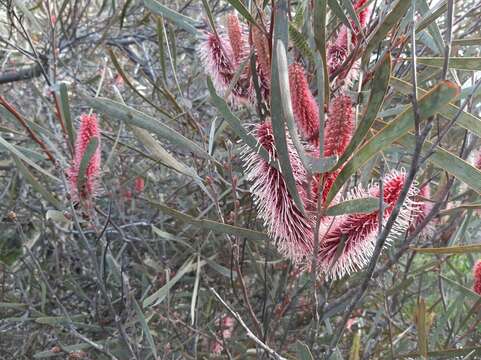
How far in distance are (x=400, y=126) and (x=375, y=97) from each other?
0.05 meters

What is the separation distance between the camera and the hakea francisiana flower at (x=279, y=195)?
2.71 ft

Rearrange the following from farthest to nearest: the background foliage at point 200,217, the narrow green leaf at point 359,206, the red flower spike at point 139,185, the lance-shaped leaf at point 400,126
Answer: the red flower spike at point 139,185
the background foliage at point 200,217
the narrow green leaf at point 359,206
the lance-shaped leaf at point 400,126

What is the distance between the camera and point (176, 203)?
2004 millimetres

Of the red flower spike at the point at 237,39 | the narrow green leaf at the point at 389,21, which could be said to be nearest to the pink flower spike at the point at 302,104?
the narrow green leaf at the point at 389,21

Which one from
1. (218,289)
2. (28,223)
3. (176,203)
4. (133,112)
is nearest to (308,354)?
(133,112)

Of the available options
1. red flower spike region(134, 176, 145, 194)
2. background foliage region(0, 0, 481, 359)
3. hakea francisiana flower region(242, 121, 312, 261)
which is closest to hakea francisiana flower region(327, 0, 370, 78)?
background foliage region(0, 0, 481, 359)

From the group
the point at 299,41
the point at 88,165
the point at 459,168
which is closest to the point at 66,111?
the point at 88,165

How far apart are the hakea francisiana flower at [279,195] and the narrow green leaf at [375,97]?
A: 13 centimetres

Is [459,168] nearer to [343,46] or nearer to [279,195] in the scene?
[279,195]

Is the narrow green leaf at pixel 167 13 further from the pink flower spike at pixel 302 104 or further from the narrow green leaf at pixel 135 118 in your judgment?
the pink flower spike at pixel 302 104

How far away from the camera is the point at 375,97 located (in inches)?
26.7

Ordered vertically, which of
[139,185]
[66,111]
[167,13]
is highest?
A: [167,13]

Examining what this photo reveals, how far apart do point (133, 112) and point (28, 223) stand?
4.63 ft

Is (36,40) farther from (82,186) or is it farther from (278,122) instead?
(278,122)
